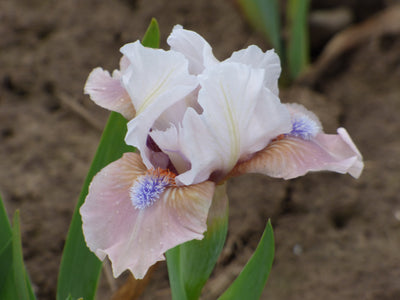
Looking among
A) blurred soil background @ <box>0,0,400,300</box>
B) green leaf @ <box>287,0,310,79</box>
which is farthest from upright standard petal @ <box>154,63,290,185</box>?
green leaf @ <box>287,0,310,79</box>

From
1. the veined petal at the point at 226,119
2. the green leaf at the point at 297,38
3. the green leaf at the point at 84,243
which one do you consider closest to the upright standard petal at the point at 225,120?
the veined petal at the point at 226,119

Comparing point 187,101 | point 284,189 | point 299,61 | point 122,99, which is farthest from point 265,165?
point 299,61

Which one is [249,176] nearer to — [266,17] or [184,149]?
[266,17]

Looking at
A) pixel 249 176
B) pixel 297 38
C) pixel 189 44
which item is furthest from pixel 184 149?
pixel 297 38

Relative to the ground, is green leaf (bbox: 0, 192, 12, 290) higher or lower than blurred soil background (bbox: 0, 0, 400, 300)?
higher

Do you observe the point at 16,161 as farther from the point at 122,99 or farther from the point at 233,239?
the point at 122,99

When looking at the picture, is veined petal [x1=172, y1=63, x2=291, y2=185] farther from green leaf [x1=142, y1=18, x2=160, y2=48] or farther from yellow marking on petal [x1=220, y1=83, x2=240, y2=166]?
green leaf [x1=142, y1=18, x2=160, y2=48]
